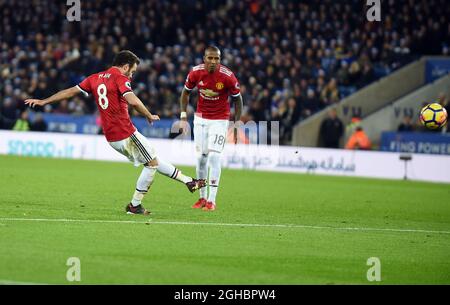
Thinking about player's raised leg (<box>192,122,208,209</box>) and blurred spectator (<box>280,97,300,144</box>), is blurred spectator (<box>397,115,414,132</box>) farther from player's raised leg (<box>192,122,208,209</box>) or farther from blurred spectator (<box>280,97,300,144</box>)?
player's raised leg (<box>192,122,208,209</box>)

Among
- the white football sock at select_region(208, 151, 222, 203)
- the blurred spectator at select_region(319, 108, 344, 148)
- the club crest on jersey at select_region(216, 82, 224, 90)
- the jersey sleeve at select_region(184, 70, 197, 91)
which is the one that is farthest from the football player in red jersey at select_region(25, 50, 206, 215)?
the blurred spectator at select_region(319, 108, 344, 148)

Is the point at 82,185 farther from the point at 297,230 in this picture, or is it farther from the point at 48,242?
the point at 48,242

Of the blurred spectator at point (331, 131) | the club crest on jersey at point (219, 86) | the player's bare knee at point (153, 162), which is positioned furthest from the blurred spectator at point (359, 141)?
the player's bare knee at point (153, 162)

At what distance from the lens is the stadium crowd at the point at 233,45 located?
3359 cm

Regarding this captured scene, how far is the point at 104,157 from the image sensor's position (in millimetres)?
32438

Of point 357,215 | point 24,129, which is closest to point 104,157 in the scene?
point 24,129

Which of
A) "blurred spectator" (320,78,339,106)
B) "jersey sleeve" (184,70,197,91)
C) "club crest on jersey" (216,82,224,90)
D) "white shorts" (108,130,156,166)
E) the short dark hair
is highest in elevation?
"blurred spectator" (320,78,339,106)

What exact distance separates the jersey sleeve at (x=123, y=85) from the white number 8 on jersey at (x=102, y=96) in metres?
0.25

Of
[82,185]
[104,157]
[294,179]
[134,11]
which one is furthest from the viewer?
[134,11]

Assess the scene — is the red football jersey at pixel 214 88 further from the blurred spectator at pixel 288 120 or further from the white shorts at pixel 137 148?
the blurred spectator at pixel 288 120

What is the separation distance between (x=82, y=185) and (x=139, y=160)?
616 centimetres

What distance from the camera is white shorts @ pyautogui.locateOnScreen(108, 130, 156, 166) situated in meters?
13.7

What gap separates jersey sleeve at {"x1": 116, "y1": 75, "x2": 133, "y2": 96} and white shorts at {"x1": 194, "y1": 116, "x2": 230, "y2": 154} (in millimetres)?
2446
